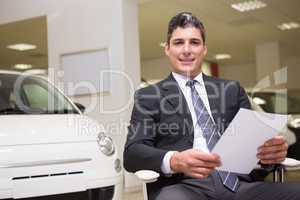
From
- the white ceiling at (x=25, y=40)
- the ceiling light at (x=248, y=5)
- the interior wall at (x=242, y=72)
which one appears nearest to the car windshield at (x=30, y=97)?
the white ceiling at (x=25, y=40)

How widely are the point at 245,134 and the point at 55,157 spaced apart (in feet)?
4.34

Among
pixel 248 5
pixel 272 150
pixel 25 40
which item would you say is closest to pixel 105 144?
pixel 272 150

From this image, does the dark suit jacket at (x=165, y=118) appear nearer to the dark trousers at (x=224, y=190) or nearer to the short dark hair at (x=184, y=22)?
the dark trousers at (x=224, y=190)

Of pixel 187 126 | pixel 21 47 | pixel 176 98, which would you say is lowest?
pixel 187 126

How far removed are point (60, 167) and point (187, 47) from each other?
3.63ft

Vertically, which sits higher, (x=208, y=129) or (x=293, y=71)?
(x=293, y=71)

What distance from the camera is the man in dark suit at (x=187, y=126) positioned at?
142cm

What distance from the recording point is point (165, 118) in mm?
1563

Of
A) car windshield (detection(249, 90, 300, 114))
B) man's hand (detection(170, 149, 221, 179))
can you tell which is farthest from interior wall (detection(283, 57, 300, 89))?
man's hand (detection(170, 149, 221, 179))

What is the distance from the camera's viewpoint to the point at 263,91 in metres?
5.27

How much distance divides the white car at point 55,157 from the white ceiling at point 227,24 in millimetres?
2997

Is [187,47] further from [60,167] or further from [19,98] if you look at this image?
[19,98]

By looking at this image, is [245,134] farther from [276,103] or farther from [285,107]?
A: [285,107]

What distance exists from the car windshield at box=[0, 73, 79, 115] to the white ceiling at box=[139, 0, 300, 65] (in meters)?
2.55
